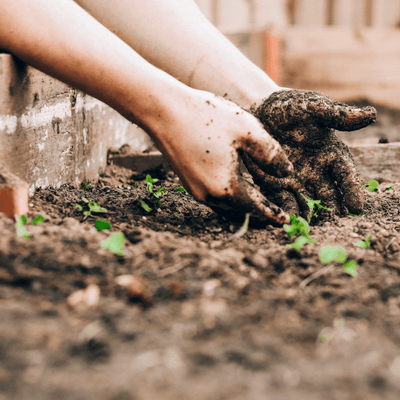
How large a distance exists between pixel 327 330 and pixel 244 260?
11.6 inches

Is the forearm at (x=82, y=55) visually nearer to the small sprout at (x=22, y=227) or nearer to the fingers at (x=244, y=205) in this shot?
the fingers at (x=244, y=205)

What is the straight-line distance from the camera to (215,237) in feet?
3.86

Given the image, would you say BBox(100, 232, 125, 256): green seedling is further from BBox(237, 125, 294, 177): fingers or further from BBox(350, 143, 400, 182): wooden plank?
BBox(350, 143, 400, 182): wooden plank

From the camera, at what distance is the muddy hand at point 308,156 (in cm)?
140

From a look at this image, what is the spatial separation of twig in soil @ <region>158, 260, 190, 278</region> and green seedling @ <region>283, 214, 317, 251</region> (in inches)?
12.8

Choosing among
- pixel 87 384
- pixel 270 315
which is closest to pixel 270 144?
pixel 270 315

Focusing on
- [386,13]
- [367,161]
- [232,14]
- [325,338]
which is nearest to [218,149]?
[325,338]

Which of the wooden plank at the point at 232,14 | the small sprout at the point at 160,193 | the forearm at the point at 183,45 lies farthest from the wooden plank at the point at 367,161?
the wooden plank at the point at 232,14

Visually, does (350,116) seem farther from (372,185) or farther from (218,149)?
(372,185)

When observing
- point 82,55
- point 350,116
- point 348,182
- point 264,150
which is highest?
point 82,55

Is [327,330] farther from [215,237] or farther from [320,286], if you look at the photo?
[215,237]

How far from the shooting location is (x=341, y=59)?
183 inches

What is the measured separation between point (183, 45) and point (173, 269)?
3.55ft

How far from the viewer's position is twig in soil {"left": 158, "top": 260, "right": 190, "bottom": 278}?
2.69ft
